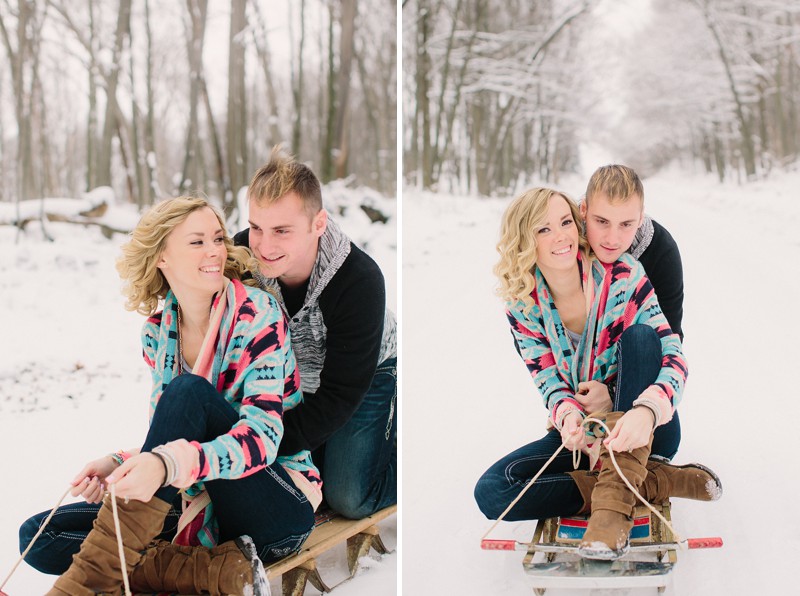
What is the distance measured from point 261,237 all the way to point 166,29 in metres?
3.53

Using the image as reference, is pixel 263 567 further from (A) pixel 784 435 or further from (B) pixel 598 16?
(B) pixel 598 16

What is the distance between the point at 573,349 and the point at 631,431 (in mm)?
361

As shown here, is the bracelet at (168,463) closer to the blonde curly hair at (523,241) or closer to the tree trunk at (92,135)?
the blonde curly hair at (523,241)

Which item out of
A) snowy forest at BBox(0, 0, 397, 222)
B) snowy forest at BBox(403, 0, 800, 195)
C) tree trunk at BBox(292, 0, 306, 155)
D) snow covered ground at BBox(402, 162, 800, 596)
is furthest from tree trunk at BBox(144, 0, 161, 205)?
snowy forest at BBox(403, 0, 800, 195)

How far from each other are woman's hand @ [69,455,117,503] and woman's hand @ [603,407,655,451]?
40.2 inches

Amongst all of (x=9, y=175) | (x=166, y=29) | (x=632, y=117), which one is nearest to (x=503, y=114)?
(x=632, y=117)

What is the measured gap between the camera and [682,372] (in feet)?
5.56

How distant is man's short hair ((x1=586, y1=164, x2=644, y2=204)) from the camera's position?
5.73 ft

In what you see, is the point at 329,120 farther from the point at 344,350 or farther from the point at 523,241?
the point at 344,350

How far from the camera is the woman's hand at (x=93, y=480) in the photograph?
1498 mm

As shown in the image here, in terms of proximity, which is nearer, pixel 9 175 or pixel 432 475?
pixel 432 475

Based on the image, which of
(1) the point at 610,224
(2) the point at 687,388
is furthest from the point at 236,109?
(1) the point at 610,224

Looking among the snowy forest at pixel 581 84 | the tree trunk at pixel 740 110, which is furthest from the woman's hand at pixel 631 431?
the tree trunk at pixel 740 110

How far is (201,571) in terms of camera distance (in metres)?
1.49
